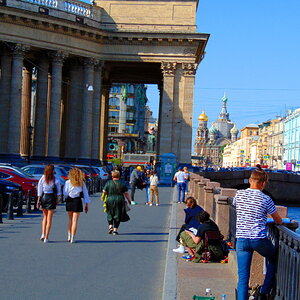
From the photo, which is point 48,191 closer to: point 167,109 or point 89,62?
point 89,62

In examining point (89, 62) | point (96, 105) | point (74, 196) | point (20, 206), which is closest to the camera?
point (74, 196)

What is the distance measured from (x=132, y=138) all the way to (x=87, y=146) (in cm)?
6178

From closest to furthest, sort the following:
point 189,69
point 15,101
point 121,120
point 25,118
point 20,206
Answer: point 20,206
point 15,101
point 189,69
point 25,118
point 121,120

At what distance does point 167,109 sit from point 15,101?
12.8 m

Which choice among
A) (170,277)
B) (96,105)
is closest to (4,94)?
(96,105)

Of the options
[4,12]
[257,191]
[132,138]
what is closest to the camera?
[257,191]

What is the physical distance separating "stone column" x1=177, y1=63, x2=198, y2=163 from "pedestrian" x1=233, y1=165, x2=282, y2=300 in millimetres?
46253

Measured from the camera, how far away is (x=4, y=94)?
5019 cm

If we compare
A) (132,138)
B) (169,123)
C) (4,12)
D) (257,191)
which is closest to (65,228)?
(257,191)

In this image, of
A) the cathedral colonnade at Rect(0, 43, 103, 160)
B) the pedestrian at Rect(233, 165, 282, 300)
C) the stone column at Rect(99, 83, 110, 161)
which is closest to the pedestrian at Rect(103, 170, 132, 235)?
the pedestrian at Rect(233, 165, 282, 300)

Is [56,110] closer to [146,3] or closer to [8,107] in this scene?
[8,107]

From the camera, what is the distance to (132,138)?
115875mm

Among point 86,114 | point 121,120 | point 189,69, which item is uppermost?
point 189,69

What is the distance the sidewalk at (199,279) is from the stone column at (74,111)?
1664 inches
